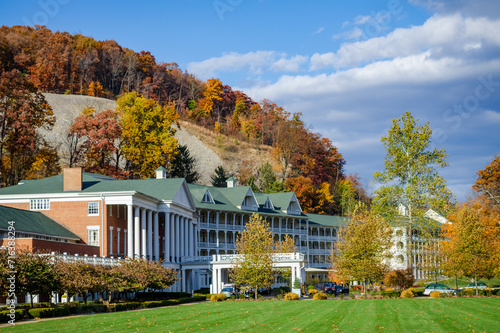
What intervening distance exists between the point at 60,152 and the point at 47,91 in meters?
22.0

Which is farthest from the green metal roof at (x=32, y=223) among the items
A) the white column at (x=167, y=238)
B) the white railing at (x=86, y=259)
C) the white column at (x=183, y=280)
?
the white column at (x=183, y=280)

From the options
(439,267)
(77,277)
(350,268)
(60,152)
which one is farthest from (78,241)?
(60,152)

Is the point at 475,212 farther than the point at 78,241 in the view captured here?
No

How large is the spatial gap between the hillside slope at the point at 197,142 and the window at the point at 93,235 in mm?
49861

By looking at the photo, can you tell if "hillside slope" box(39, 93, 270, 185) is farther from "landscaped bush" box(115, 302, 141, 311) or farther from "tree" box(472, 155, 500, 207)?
"landscaped bush" box(115, 302, 141, 311)

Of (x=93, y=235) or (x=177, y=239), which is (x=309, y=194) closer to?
(x=177, y=239)

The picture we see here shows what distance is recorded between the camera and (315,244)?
110750mm

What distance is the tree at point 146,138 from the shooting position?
8812cm

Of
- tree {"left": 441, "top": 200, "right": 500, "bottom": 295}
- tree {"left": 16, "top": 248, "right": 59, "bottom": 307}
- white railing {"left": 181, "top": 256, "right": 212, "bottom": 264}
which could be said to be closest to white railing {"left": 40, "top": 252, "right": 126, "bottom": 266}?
tree {"left": 16, "top": 248, "right": 59, "bottom": 307}

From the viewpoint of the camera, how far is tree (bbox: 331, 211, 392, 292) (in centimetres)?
5131

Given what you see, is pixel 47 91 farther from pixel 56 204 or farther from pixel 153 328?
pixel 153 328

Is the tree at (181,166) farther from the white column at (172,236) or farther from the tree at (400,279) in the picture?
the tree at (400,279)

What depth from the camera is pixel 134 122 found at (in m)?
88.8

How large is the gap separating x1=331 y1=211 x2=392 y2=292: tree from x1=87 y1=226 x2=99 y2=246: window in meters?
23.1
